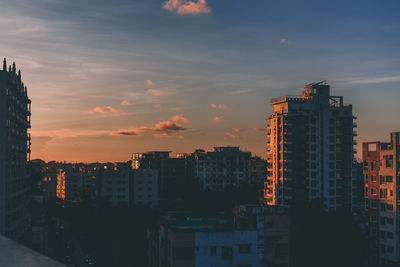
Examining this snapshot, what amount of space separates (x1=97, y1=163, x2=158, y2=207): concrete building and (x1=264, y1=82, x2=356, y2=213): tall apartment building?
2940cm

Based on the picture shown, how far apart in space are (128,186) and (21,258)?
341ft

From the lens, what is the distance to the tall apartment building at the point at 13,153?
44.4 metres

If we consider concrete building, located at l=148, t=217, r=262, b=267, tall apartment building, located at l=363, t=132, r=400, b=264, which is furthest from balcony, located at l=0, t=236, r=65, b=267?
tall apartment building, located at l=363, t=132, r=400, b=264

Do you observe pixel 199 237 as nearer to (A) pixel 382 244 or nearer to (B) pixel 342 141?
(A) pixel 382 244

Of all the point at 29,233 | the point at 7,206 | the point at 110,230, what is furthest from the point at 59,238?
the point at 7,206

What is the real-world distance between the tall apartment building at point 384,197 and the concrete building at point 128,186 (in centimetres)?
5084

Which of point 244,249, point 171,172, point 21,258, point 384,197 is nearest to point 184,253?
point 244,249

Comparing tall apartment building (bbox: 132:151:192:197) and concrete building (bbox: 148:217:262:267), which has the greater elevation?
tall apartment building (bbox: 132:151:192:197)

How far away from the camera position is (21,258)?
1.73m

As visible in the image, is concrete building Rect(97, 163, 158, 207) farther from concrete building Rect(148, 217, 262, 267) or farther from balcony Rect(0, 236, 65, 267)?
balcony Rect(0, 236, 65, 267)

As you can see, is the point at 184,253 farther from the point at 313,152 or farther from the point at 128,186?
the point at 128,186

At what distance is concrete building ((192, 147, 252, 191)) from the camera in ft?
425

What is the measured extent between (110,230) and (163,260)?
3180 cm

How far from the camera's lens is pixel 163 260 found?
142 ft
